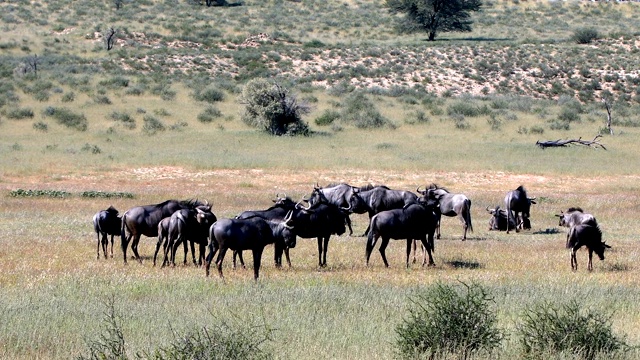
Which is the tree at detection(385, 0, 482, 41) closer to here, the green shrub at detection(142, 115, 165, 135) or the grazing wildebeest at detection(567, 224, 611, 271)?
the green shrub at detection(142, 115, 165, 135)

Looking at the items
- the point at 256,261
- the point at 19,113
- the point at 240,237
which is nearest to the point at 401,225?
the point at 256,261

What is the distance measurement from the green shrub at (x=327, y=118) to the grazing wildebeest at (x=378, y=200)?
97.5ft

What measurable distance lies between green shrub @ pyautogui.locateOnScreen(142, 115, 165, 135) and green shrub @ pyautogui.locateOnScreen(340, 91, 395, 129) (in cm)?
1124

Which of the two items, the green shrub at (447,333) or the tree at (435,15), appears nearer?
the green shrub at (447,333)

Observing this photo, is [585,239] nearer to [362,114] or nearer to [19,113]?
[362,114]

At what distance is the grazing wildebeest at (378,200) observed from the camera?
22.2 m

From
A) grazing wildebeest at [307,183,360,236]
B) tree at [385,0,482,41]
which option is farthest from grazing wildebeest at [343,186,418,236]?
tree at [385,0,482,41]

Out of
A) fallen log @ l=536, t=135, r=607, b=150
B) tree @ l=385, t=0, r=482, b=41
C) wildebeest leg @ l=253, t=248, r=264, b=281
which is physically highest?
tree @ l=385, t=0, r=482, b=41

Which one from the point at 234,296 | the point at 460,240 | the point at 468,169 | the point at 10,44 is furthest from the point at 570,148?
the point at 10,44

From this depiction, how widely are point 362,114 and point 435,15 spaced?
35.9 metres

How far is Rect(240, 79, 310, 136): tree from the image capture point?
156ft

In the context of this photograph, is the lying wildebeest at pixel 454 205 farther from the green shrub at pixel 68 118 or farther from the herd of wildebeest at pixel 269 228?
the green shrub at pixel 68 118

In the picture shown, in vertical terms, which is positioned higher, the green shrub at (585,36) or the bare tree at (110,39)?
the green shrub at (585,36)

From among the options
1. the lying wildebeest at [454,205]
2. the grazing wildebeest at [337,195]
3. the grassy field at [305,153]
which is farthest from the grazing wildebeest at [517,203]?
the grazing wildebeest at [337,195]
